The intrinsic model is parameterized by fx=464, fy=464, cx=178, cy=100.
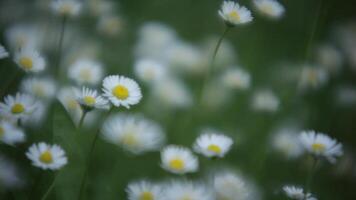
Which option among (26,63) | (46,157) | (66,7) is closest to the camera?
(46,157)

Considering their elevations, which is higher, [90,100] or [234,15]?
[234,15]

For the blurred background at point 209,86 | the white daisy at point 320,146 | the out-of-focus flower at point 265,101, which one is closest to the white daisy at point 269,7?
the blurred background at point 209,86

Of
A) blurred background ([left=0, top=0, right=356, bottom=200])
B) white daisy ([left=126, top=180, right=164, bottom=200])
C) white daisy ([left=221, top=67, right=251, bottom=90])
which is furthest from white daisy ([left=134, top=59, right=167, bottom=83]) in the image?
white daisy ([left=126, top=180, right=164, bottom=200])

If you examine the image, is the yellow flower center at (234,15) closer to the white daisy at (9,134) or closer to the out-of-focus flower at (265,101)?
the out-of-focus flower at (265,101)

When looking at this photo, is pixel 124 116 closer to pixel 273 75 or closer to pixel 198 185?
pixel 198 185

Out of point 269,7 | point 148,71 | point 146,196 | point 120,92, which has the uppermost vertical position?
point 269,7

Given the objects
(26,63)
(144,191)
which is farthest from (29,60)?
(144,191)

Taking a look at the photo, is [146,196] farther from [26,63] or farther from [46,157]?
[26,63]
